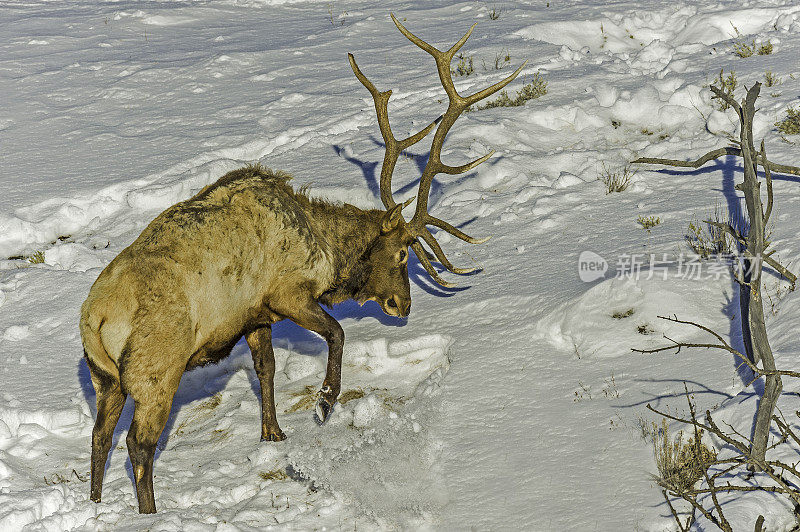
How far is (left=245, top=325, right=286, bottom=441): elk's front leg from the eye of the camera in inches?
228

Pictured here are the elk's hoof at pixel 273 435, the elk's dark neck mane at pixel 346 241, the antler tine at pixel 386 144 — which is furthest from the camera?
the antler tine at pixel 386 144

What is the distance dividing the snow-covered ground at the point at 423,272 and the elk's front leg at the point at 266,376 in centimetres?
16

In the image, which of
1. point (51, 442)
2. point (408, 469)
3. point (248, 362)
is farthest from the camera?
point (248, 362)

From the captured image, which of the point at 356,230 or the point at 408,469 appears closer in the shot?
the point at 408,469

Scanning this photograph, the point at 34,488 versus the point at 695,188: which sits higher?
the point at 695,188

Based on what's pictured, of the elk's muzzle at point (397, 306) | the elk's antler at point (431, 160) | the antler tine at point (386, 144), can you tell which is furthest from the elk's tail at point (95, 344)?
the antler tine at point (386, 144)

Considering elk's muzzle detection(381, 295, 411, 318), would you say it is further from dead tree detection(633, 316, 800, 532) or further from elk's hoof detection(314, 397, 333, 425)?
dead tree detection(633, 316, 800, 532)

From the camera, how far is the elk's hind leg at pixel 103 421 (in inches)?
200

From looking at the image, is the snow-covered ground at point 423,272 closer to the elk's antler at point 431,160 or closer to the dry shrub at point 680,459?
the dry shrub at point 680,459

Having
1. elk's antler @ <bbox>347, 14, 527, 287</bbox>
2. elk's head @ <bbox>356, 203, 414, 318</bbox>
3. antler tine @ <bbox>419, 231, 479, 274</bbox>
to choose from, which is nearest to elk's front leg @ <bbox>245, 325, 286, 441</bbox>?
elk's head @ <bbox>356, 203, 414, 318</bbox>

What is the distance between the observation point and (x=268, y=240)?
566cm

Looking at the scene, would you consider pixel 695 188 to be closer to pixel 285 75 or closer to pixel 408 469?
pixel 408 469

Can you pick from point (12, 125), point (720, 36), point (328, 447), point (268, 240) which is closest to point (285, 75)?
point (12, 125)

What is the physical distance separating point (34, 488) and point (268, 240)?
2.21 meters
